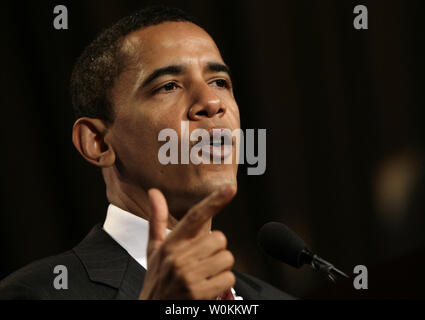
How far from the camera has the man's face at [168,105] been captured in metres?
1.37

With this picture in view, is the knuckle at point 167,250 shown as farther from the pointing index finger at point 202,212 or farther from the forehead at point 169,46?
the forehead at point 169,46

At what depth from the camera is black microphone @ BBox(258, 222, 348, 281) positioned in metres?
1.32

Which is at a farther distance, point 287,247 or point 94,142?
point 94,142

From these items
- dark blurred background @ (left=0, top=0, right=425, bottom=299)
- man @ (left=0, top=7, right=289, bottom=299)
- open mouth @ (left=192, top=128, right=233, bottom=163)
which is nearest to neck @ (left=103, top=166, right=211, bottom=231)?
man @ (left=0, top=7, right=289, bottom=299)

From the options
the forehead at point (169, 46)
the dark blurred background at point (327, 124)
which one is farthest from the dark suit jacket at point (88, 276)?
the dark blurred background at point (327, 124)

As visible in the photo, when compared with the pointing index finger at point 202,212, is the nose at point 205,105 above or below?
above

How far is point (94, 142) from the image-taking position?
1513mm

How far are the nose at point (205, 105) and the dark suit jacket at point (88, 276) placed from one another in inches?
13.6

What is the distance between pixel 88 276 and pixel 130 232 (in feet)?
0.56

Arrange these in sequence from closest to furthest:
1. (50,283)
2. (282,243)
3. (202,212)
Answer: (202,212) < (50,283) < (282,243)

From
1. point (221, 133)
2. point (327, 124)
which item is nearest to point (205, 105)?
point (221, 133)

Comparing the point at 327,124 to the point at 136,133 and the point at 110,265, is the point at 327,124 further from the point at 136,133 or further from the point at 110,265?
the point at 110,265
